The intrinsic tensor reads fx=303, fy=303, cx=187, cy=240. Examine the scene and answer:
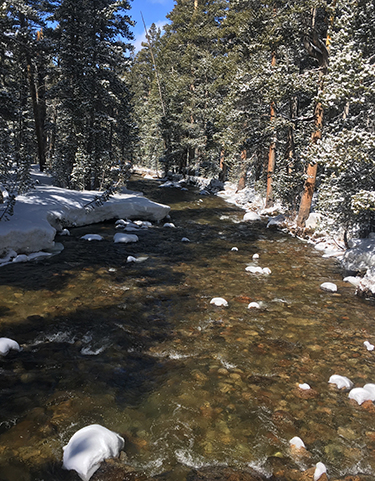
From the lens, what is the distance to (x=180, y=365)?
4.64 meters

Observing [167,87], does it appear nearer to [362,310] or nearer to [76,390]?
[362,310]

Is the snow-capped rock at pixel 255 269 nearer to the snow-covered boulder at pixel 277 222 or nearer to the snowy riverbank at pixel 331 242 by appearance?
the snowy riverbank at pixel 331 242

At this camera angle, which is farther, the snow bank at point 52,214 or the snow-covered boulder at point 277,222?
the snow-covered boulder at point 277,222

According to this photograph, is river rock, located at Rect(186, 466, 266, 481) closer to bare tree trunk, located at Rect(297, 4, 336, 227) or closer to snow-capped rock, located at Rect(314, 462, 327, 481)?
snow-capped rock, located at Rect(314, 462, 327, 481)

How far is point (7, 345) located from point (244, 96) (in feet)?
52.3

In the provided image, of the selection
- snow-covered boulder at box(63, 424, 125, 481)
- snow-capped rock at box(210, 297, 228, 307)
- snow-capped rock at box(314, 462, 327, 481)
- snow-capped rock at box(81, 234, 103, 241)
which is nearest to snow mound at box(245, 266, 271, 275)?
snow-capped rock at box(210, 297, 228, 307)

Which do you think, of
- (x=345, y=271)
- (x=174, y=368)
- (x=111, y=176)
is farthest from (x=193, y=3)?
(x=174, y=368)

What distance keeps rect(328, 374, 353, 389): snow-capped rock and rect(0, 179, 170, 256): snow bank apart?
8.20 m

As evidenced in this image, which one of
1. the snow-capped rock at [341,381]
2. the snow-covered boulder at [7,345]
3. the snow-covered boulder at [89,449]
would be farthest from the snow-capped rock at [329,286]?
the snow-covered boulder at [7,345]

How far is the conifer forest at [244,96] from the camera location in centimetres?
859

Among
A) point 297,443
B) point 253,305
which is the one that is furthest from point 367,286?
point 297,443

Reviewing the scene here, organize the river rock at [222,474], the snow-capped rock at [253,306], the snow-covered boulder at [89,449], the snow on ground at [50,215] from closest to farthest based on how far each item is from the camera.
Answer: the snow-covered boulder at [89,449] → the river rock at [222,474] → the snow-capped rock at [253,306] → the snow on ground at [50,215]

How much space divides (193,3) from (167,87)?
1307 cm

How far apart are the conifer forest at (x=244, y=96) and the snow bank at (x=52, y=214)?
2.87 ft
